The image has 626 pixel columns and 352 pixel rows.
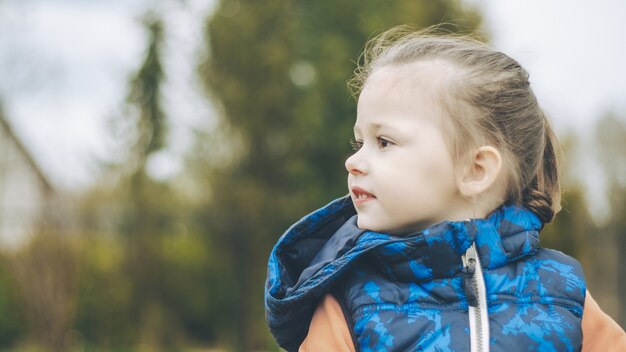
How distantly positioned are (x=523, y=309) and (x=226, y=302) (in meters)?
9.78

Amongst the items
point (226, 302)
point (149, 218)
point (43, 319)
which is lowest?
point (226, 302)

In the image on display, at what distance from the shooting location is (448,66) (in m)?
1.89

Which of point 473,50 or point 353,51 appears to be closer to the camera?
point 473,50

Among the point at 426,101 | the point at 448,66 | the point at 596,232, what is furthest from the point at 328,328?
Result: the point at 596,232

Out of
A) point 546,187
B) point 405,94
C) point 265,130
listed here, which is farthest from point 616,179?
point 405,94

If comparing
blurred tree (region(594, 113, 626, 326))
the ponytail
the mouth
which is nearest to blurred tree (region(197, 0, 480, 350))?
blurred tree (region(594, 113, 626, 326))

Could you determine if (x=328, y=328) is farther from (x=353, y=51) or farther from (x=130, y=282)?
(x=353, y=51)

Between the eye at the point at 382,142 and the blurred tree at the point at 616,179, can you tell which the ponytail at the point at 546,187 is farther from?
the blurred tree at the point at 616,179

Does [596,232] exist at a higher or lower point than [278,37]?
lower

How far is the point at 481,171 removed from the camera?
1873mm

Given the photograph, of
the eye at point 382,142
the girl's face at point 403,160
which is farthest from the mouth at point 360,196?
the eye at point 382,142

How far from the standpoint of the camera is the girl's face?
1.78m

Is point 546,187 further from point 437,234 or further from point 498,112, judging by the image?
point 437,234

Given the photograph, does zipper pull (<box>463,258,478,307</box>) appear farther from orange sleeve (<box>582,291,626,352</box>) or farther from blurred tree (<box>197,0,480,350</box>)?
blurred tree (<box>197,0,480,350</box>)
